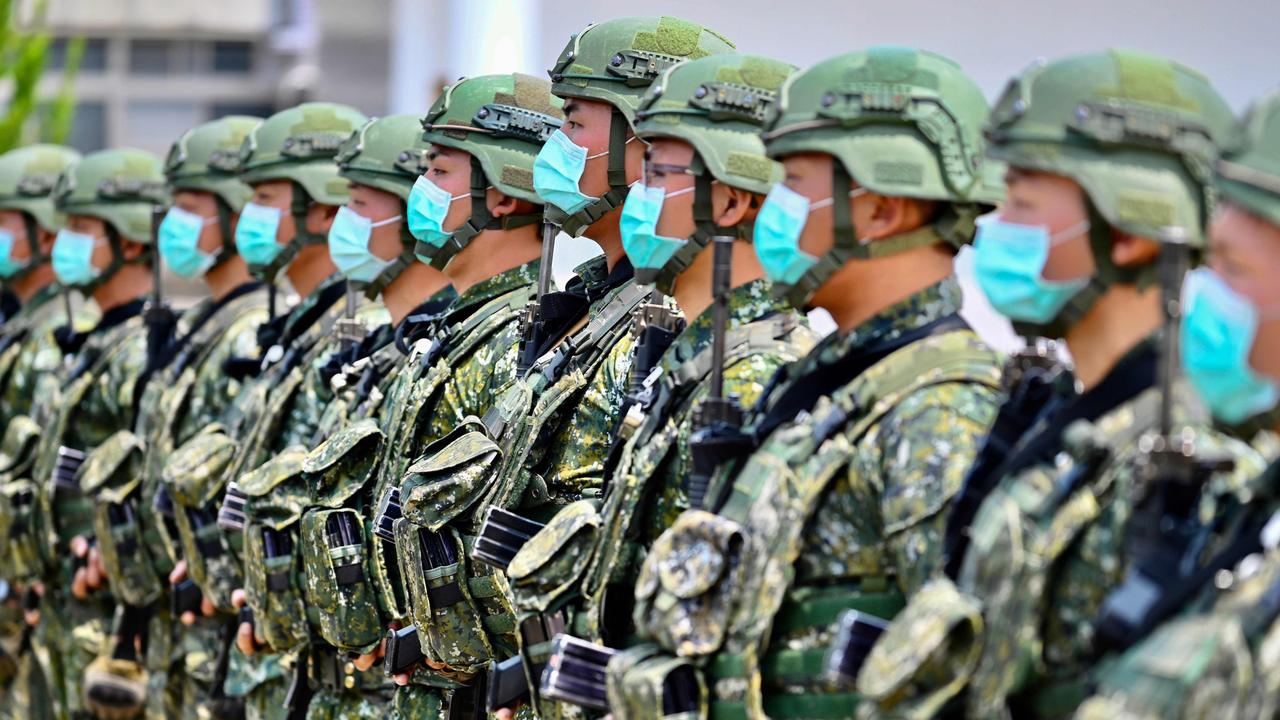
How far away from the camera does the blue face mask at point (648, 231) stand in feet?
18.2

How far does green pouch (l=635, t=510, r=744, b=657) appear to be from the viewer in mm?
4500

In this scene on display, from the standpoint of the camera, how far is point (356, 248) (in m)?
7.88

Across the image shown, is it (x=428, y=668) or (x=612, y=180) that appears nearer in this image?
(x=612, y=180)

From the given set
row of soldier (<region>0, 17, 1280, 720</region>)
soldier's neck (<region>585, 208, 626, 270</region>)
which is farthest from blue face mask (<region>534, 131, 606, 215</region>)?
soldier's neck (<region>585, 208, 626, 270</region>)

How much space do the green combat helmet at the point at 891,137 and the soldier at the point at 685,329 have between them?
51 cm

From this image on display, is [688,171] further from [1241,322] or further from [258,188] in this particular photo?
[258,188]

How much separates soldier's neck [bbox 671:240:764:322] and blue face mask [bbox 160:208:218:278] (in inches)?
177

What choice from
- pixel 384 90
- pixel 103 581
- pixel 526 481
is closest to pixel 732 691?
pixel 526 481

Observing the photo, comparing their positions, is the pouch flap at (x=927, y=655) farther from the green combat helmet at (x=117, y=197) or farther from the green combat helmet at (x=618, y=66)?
the green combat helmet at (x=117, y=197)

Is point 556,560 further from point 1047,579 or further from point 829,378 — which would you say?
point 1047,579

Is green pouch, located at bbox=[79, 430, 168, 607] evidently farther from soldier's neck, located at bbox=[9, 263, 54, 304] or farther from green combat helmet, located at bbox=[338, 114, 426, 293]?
soldier's neck, located at bbox=[9, 263, 54, 304]

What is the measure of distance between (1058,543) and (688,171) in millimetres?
1975

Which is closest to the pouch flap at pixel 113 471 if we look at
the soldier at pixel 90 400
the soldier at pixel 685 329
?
the soldier at pixel 90 400

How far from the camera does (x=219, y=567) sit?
8.51 meters
